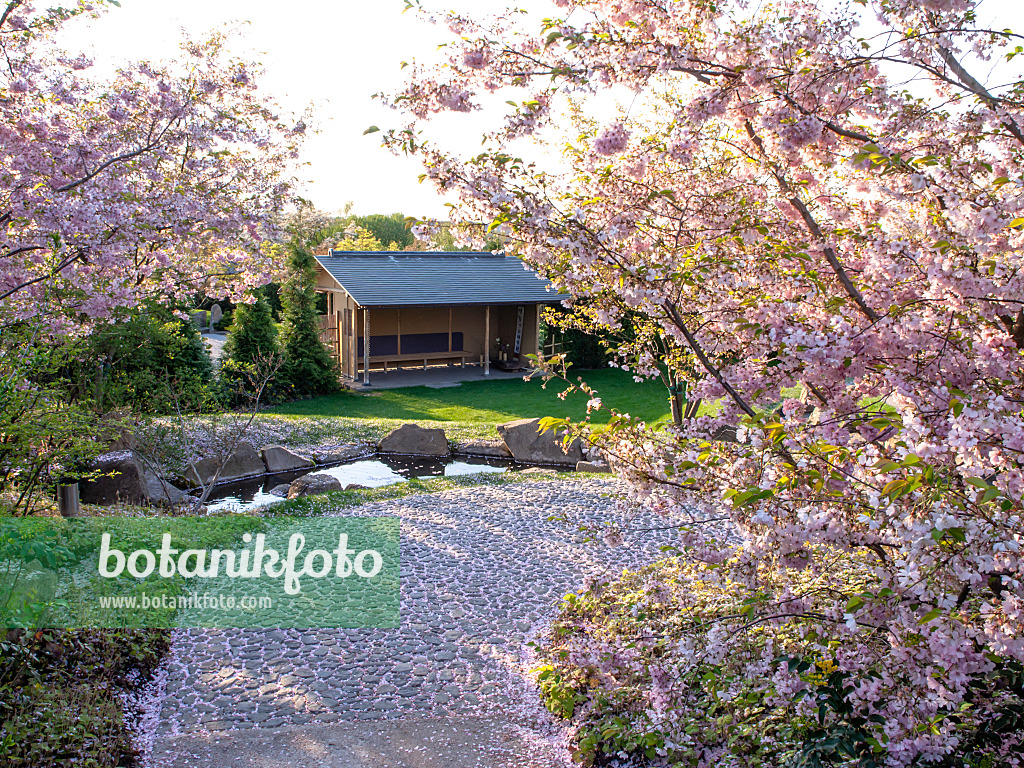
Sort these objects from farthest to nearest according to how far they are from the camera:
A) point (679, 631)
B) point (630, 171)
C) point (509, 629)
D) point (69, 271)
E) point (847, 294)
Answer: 1. point (69, 271)
2. point (509, 629)
3. point (630, 171)
4. point (847, 294)
5. point (679, 631)

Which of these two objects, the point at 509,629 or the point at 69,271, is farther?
the point at 69,271

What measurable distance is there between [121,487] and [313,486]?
2.27 metres

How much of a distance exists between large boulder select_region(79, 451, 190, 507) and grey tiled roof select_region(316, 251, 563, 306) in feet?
29.3

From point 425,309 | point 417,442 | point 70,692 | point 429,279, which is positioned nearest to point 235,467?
point 417,442

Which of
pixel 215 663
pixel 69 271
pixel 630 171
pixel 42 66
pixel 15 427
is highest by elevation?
pixel 42 66

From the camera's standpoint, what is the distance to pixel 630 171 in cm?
416

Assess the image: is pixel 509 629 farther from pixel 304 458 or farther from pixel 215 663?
pixel 304 458

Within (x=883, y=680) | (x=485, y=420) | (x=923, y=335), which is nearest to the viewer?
(x=883, y=680)

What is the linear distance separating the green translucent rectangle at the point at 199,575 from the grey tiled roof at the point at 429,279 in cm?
1081

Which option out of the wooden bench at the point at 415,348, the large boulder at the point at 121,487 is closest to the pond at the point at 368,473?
the large boulder at the point at 121,487

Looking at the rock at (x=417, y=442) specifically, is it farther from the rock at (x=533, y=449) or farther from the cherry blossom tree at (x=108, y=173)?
the cherry blossom tree at (x=108, y=173)

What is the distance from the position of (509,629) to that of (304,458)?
6.89 m

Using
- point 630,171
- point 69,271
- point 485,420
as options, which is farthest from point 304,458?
point 630,171

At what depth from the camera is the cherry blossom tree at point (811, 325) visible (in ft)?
7.39
